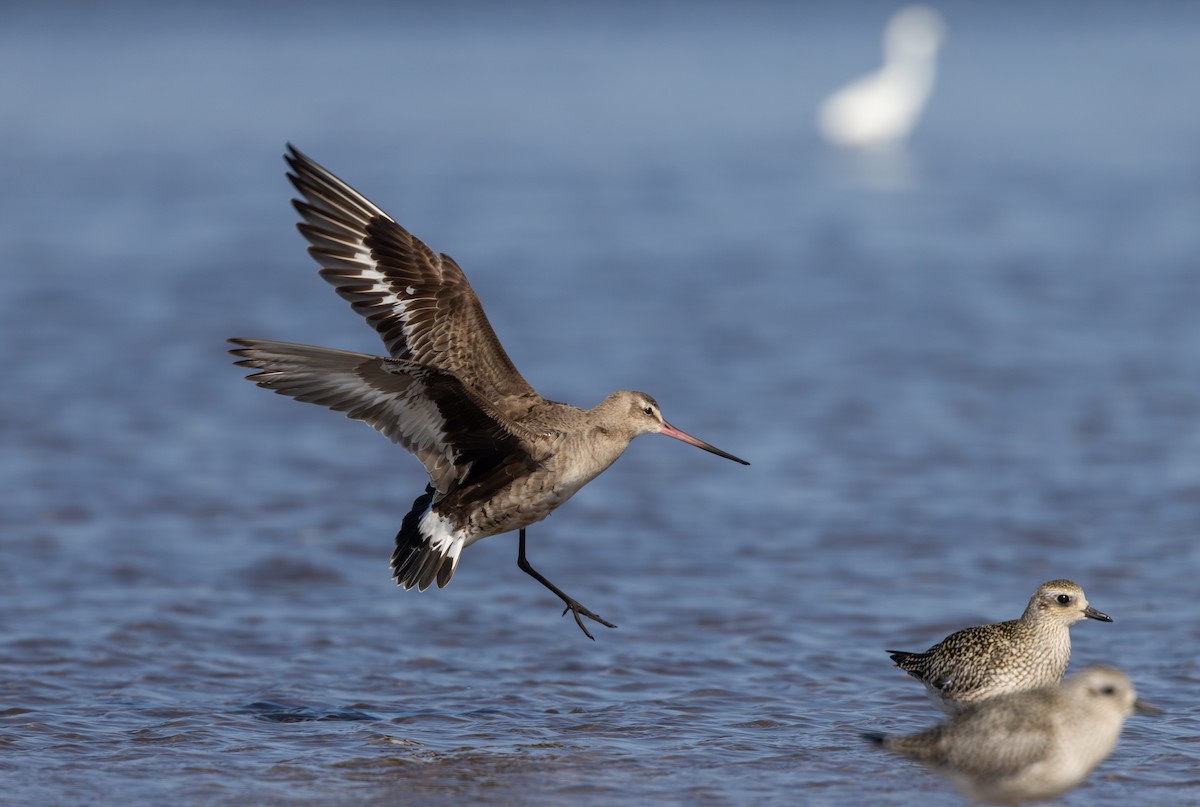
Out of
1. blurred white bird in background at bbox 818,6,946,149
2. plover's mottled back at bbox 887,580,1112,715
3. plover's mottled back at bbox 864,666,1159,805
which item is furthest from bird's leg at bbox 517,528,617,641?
blurred white bird in background at bbox 818,6,946,149

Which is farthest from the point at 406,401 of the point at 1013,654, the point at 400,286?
the point at 1013,654

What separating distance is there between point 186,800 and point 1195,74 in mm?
19366

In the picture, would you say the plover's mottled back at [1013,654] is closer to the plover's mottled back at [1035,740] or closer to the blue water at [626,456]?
the blue water at [626,456]

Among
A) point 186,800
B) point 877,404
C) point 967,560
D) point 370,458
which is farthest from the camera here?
point 877,404

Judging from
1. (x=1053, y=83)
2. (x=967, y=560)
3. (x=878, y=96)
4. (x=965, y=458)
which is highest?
(x=1053, y=83)

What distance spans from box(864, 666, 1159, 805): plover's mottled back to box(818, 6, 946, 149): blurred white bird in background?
14004mm

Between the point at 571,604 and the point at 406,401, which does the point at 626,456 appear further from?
the point at 406,401

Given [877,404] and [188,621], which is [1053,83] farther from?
[188,621]

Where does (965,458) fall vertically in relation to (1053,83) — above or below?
below

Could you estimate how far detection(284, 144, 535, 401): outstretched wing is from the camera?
19.0 ft

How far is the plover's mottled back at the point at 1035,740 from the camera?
4.28 meters

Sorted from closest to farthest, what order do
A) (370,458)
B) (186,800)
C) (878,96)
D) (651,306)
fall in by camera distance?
(186,800)
(370,458)
(651,306)
(878,96)

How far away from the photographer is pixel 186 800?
15.5 feet

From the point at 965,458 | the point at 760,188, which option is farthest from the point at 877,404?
the point at 760,188
